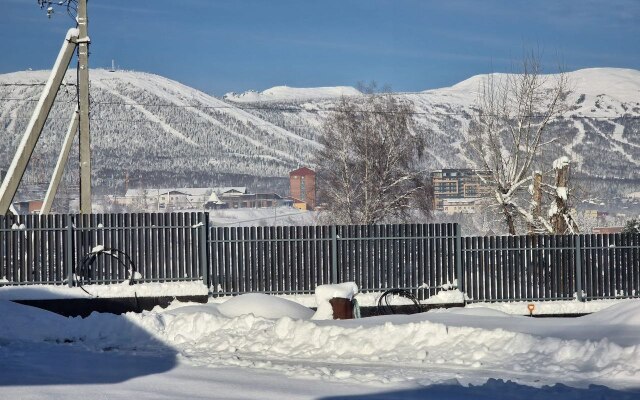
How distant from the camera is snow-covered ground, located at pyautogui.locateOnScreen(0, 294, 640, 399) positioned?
9977 millimetres

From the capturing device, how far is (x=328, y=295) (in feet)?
55.3

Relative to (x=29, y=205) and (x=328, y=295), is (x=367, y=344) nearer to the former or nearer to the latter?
(x=328, y=295)

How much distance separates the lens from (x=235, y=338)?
1416cm

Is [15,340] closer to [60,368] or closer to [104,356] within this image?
[104,356]

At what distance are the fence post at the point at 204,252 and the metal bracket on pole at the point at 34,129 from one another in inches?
188

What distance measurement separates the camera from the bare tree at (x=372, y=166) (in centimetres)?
4622

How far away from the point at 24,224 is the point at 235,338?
7.44m

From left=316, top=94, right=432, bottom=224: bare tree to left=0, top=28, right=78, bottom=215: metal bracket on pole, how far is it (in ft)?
80.5

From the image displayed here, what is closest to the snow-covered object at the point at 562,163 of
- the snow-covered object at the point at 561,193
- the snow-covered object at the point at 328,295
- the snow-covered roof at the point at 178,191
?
the snow-covered object at the point at 561,193

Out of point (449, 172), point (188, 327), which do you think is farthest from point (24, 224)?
point (449, 172)

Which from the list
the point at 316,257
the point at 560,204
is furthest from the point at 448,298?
the point at 560,204

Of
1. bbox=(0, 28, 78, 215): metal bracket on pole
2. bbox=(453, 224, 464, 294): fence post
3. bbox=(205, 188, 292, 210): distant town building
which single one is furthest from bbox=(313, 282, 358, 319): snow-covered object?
bbox=(205, 188, 292, 210): distant town building

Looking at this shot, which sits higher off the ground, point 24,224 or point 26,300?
point 24,224

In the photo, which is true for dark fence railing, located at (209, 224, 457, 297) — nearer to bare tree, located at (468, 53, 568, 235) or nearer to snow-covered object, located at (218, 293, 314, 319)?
snow-covered object, located at (218, 293, 314, 319)
